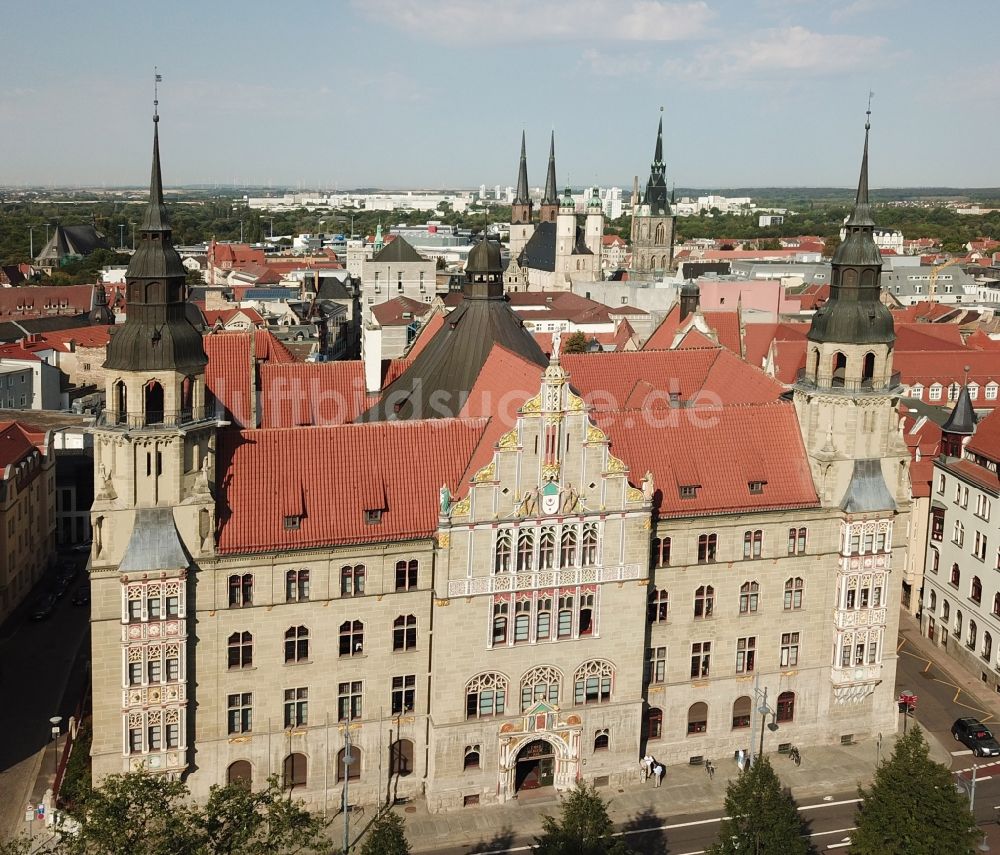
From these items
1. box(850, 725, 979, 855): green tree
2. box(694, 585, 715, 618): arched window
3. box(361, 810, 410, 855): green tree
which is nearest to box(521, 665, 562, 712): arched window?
box(694, 585, 715, 618): arched window

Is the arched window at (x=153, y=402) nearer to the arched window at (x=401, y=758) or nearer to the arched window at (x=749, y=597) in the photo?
the arched window at (x=401, y=758)

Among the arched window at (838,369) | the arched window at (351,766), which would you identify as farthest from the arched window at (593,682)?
the arched window at (838,369)

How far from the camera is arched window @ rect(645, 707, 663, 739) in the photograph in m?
57.5

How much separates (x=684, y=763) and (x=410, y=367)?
2975 cm

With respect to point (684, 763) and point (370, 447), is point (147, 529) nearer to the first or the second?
point (370, 447)

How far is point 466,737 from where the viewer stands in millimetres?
53281

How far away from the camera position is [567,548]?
174 ft

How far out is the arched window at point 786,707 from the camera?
59.6 meters

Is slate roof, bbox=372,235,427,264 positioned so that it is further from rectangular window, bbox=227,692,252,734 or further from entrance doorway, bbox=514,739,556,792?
rectangular window, bbox=227,692,252,734

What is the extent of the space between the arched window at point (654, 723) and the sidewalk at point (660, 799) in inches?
73.9

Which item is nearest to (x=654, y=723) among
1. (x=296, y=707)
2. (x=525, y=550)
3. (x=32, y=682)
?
(x=525, y=550)

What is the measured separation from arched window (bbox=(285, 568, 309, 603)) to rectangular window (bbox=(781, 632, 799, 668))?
2462cm

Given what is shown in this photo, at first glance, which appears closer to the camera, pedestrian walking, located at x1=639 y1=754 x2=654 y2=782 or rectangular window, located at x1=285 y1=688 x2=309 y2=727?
rectangular window, located at x1=285 y1=688 x2=309 y2=727

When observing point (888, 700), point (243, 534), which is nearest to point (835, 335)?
point (888, 700)
